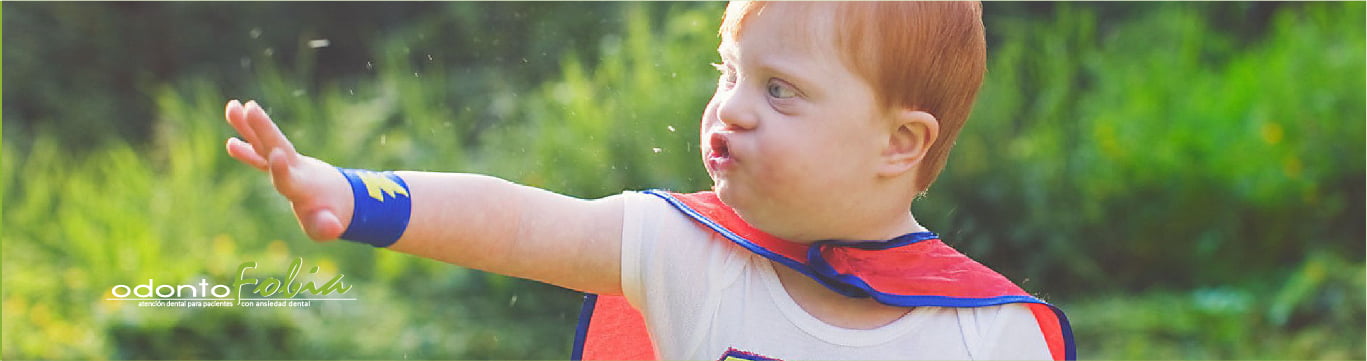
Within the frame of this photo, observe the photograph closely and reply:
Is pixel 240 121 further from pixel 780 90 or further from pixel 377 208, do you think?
pixel 780 90

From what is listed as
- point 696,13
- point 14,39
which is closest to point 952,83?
point 696,13

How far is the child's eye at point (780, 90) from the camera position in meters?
1.77

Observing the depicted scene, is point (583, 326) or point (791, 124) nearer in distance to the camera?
point (791, 124)

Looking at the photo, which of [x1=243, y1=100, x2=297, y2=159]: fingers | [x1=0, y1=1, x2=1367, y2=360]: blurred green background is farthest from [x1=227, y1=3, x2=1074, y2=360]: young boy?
[x1=0, y1=1, x2=1367, y2=360]: blurred green background

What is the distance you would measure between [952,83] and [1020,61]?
4014 mm

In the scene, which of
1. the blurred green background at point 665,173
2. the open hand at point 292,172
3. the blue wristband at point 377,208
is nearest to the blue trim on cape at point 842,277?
the blue wristband at point 377,208

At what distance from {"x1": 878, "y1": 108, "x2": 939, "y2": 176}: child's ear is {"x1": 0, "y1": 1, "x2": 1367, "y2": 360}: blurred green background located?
1971 millimetres

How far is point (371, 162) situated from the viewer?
17.0 ft

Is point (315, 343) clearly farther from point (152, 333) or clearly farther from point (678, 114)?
point (678, 114)

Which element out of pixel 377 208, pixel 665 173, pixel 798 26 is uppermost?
pixel 665 173

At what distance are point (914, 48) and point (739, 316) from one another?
40 cm

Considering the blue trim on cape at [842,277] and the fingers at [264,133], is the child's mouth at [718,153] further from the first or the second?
the fingers at [264,133]

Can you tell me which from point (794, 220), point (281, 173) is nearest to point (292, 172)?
point (281, 173)

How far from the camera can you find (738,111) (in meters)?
1.77
